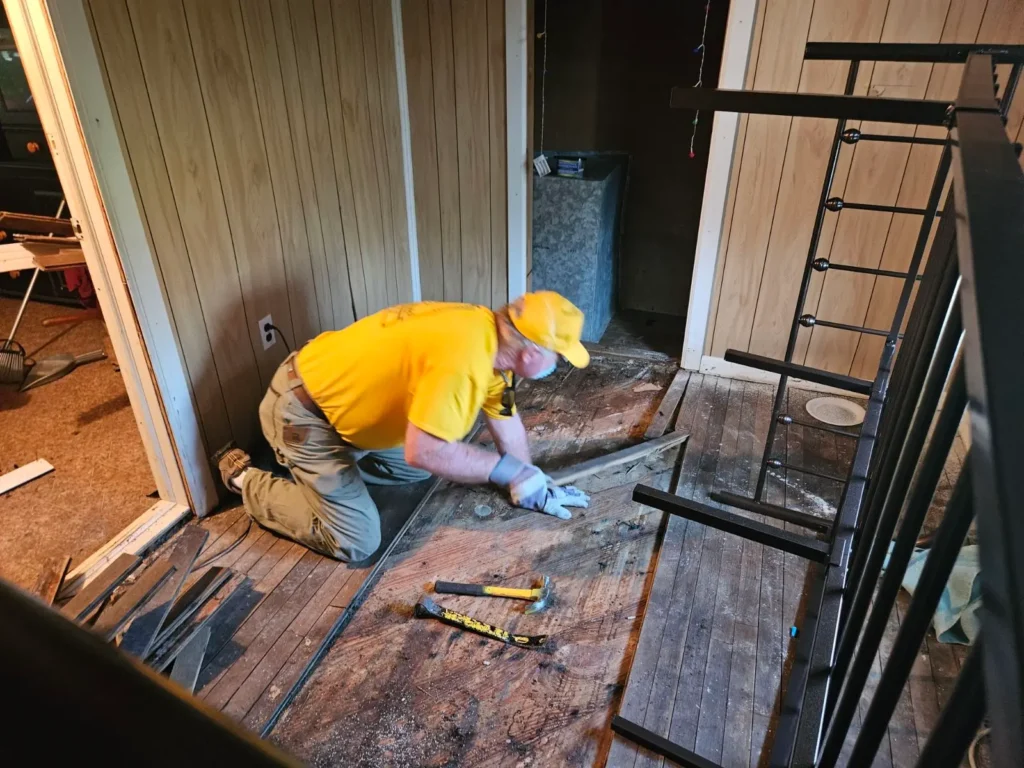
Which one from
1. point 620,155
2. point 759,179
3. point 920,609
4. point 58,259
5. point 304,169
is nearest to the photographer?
point 920,609

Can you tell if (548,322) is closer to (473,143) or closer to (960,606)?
(960,606)

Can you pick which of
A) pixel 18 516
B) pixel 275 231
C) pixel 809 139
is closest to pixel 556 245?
pixel 809 139

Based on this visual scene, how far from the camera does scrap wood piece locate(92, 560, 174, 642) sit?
5.99ft

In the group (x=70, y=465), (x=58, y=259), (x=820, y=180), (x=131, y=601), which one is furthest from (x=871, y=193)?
(x=70, y=465)

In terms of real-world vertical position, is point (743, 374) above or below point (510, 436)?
below

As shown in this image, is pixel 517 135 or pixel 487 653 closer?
pixel 487 653

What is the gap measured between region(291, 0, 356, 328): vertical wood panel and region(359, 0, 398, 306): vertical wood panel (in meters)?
0.23

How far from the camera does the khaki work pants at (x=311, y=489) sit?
220cm

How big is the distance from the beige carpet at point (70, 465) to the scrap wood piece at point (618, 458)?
1573 mm

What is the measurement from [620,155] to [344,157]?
1740 millimetres

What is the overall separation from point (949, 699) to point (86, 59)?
219 centimetres

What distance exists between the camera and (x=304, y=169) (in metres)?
2.65

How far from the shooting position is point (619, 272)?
423 cm

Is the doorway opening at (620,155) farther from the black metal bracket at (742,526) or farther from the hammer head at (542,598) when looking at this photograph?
the black metal bracket at (742,526)
